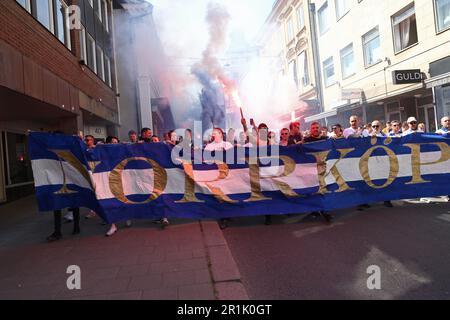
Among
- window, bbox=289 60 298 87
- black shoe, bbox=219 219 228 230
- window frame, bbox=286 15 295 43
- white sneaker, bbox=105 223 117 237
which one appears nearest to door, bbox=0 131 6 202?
white sneaker, bbox=105 223 117 237

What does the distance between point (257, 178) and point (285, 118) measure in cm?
2195

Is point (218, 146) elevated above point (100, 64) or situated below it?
below

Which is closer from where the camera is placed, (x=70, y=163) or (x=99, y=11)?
(x=70, y=163)

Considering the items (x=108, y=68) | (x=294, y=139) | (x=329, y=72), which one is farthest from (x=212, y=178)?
(x=329, y=72)

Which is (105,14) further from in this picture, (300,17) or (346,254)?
(346,254)

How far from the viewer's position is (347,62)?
1969 cm

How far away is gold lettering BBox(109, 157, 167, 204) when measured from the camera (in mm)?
5762

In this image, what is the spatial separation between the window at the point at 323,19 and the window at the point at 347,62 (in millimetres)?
2407

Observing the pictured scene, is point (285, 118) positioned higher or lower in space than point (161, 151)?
higher

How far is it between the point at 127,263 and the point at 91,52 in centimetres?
1163

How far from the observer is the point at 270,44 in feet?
105
